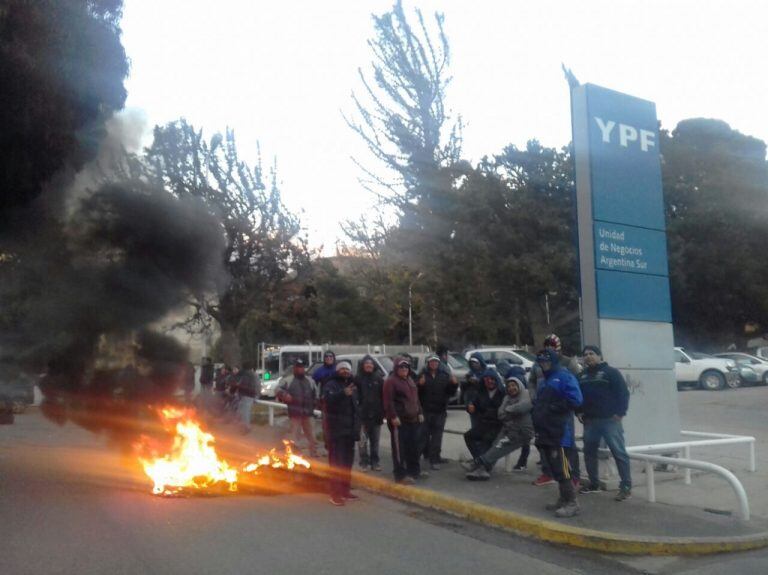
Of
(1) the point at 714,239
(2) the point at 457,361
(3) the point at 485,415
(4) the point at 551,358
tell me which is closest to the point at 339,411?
(3) the point at 485,415

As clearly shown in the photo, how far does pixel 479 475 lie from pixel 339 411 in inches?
78.2

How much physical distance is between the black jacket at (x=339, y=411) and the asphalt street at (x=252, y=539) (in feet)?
2.69

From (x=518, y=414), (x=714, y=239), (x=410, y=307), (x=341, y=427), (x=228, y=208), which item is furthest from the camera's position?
(x=410, y=307)

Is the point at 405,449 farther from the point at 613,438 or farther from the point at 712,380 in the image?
the point at 712,380

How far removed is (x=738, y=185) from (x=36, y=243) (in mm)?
33166

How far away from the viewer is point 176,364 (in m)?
11.7

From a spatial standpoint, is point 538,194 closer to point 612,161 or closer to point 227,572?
point 612,161

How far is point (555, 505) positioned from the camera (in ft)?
24.7

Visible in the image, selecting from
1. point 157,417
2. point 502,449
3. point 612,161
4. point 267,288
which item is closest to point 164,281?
point 157,417

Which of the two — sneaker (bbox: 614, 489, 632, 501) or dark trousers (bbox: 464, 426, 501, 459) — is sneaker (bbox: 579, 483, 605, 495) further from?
dark trousers (bbox: 464, 426, 501, 459)

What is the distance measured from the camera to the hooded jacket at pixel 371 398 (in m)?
10.1

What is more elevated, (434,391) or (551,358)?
(551,358)

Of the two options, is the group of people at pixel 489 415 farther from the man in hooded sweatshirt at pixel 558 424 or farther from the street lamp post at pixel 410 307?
the street lamp post at pixel 410 307

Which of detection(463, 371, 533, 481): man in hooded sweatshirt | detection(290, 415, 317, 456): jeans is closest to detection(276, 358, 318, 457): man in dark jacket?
detection(290, 415, 317, 456): jeans
